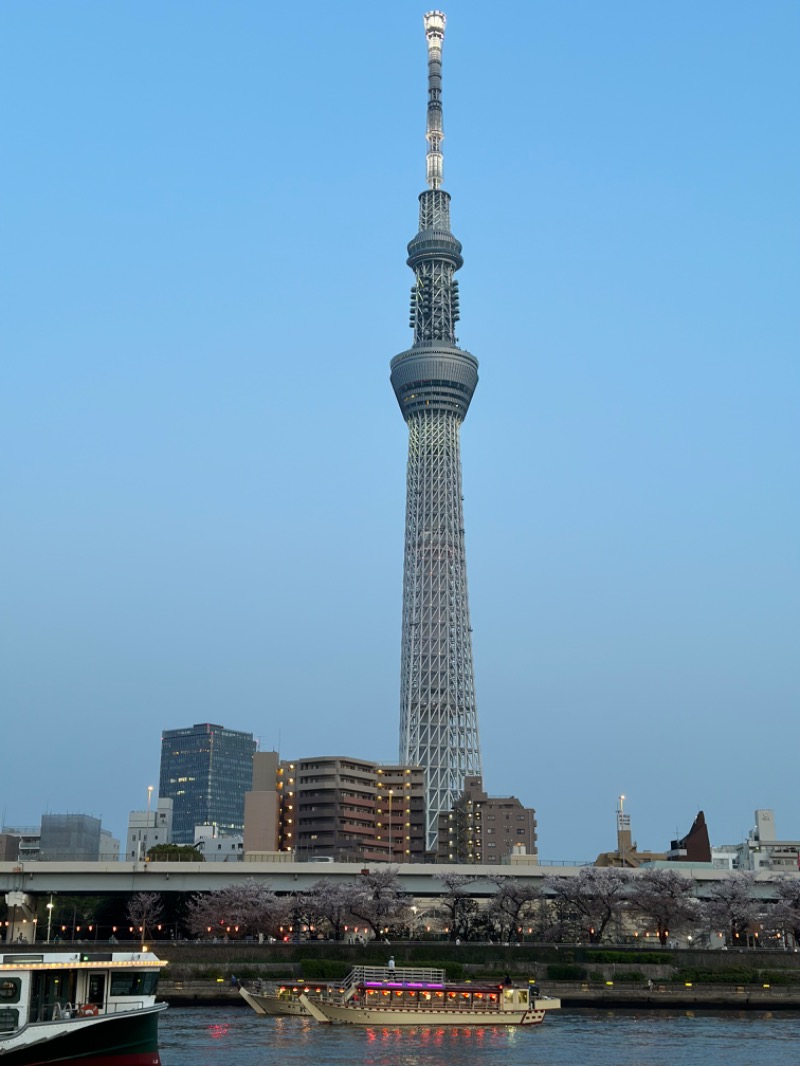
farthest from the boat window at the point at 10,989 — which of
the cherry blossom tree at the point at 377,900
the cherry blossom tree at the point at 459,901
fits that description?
the cherry blossom tree at the point at 459,901

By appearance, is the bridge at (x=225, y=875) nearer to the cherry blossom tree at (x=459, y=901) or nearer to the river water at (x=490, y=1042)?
the cherry blossom tree at (x=459, y=901)

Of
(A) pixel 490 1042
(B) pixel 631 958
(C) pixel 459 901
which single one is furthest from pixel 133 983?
(C) pixel 459 901

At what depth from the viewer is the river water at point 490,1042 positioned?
2200 inches

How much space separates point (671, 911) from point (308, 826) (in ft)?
262

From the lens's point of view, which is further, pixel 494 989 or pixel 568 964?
pixel 568 964

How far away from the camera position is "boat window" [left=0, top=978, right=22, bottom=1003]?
44.7m

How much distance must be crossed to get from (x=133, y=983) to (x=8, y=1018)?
4680 millimetres

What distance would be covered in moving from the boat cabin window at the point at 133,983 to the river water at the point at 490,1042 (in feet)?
23.4

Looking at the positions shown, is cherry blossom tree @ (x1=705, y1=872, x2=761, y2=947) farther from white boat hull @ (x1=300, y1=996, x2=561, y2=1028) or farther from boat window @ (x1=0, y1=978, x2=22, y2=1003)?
boat window @ (x1=0, y1=978, x2=22, y2=1003)

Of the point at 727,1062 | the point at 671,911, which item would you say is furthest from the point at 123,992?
the point at 671,911

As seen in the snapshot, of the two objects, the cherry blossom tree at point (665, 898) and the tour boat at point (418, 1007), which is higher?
the cherry blossom tree at point (665, 898)

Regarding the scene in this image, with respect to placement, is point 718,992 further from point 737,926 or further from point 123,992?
point 123,992

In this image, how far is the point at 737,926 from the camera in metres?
114

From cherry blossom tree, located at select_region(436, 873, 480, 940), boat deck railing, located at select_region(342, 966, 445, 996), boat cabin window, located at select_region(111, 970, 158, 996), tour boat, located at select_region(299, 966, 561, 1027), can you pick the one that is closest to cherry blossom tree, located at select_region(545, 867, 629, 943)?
cherry blossom tree, located at select_region(436, 873, 480, 940)
